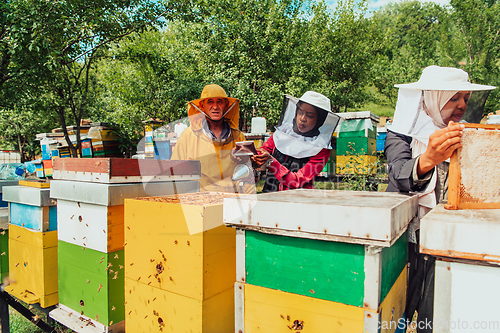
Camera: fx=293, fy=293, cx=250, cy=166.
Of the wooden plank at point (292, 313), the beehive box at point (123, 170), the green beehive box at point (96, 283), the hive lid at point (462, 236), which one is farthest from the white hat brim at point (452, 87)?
the green beehive box at point (96, 283)

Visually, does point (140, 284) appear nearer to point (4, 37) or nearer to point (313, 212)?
point (313, 212)

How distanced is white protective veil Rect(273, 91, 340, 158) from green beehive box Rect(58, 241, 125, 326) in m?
1.44

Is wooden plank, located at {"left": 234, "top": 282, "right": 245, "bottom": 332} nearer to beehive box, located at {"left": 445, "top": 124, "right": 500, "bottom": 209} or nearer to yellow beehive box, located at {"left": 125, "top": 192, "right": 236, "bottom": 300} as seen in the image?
yellow beehive box, located at {"left": 125, "top": 192, "right": 236, "bottom": 300}

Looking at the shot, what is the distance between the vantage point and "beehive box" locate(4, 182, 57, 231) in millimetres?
1988

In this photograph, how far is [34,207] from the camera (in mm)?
2055

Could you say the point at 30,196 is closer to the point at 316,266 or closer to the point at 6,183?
the point at 6,183

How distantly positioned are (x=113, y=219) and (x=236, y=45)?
10800 mm

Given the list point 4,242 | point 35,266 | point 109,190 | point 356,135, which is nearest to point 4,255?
point 4,242

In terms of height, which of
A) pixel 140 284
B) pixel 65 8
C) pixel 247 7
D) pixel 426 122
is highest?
pixel 247 7

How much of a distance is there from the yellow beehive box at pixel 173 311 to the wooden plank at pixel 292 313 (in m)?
0.20

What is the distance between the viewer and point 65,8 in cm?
437

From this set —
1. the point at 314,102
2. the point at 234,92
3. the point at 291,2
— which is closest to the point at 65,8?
the point at 314,102

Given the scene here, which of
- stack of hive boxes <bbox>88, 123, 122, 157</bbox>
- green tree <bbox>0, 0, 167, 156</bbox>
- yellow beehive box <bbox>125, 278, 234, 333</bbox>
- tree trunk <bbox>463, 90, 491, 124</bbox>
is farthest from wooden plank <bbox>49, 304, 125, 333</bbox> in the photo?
stack of hive boxes <bbox>88, 123, 122, 157</bbox>

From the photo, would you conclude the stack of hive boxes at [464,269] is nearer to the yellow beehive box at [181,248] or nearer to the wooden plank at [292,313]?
the wooden plank at [292,313]
